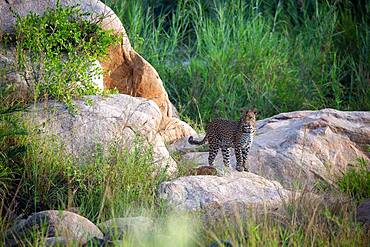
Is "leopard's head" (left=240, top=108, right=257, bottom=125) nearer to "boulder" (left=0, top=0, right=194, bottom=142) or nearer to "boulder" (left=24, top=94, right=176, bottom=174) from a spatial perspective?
"boulder" (left=24, top=94, right=176, bottom=174)

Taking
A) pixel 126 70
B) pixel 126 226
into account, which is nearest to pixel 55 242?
pixel 126 226

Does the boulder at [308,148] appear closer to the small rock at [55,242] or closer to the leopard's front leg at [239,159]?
the leopard's front leg at [239,159]

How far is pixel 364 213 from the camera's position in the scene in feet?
24.3

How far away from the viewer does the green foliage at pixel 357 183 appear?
8.70m

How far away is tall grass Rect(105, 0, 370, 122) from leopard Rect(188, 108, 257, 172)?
8.35 feet

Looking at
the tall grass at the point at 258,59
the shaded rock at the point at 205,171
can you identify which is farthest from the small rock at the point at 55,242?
the tall grass at the point at 258,59

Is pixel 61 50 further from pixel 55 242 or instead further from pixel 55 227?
pixel 55 242

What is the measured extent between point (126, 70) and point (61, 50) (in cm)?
108

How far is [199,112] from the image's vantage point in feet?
40.4

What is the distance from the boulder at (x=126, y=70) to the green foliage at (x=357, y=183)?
231 centimetres

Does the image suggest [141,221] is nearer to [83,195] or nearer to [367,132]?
[83,195]

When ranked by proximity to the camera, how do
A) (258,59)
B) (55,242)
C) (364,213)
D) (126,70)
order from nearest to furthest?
(55,242)
(364,213)
(126,70)
(258,59)

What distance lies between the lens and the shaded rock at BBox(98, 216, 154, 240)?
21.1 ft

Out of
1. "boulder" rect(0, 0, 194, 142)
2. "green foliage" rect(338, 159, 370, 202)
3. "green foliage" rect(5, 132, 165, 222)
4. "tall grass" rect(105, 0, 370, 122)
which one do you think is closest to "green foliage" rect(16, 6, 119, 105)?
"boulder" rect(0, 0, 194, 142)
